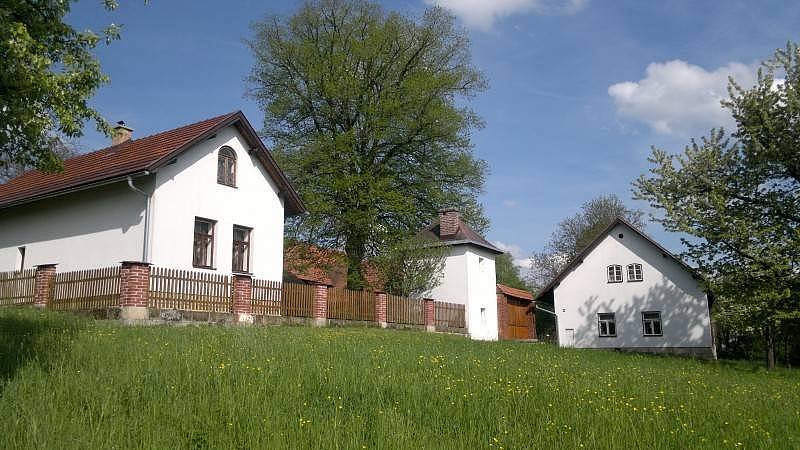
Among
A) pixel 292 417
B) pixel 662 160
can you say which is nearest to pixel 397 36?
pixel 662 160

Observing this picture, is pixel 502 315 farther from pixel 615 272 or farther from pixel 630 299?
pixel 630 299

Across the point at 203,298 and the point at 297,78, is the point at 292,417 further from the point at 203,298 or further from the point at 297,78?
the point at 297,78

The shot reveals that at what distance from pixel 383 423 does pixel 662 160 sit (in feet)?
63.3

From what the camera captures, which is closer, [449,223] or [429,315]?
[429,315]

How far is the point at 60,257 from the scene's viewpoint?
2286 centimetres

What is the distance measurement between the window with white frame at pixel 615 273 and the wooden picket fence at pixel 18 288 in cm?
2557

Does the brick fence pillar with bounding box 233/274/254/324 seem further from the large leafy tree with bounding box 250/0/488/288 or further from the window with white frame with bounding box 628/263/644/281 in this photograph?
the window with white frame with bounding box 628/263/644/281

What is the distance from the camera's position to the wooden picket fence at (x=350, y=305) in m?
23.7

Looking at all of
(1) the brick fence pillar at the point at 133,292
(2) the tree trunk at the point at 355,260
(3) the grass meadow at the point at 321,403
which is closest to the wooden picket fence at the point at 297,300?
(1) the brick fence pillar at the point at 133,292

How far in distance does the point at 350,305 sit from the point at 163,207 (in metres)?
7.61

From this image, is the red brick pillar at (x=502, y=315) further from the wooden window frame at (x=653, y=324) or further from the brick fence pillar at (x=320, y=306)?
the brick fence pillar at (x=320, y=306)

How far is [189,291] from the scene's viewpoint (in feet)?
62.7

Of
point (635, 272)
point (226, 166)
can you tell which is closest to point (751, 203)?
point (635, 272)

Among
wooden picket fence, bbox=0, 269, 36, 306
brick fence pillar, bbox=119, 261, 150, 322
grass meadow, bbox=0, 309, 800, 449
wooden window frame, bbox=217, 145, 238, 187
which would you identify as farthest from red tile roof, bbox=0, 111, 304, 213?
grass meadow, bbox=0, 309, 800, 449
